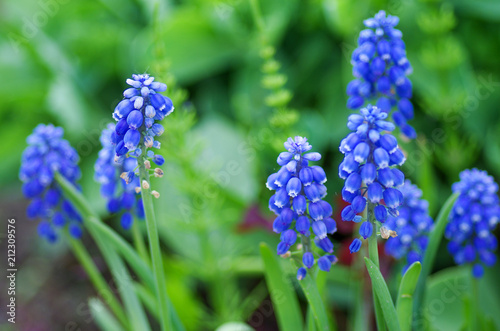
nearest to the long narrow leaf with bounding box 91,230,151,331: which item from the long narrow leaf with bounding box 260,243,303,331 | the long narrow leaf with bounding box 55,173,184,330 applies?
the long narrow leaf with bounding box 55,173,184,330

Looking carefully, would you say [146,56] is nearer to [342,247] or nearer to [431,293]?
[342,247]

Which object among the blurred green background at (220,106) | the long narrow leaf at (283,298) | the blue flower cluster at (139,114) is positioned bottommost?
the long narrow leaf at (283,298)

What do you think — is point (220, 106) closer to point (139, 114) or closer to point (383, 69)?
point (383, 69)

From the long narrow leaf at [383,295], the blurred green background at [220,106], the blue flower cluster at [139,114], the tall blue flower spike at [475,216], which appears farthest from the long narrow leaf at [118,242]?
the tall blue flower spike at [475,216]

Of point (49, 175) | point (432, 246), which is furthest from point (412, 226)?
point (49, 175)

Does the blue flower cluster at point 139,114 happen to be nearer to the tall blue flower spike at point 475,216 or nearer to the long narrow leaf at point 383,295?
the long narrow leaf at point 383,295
